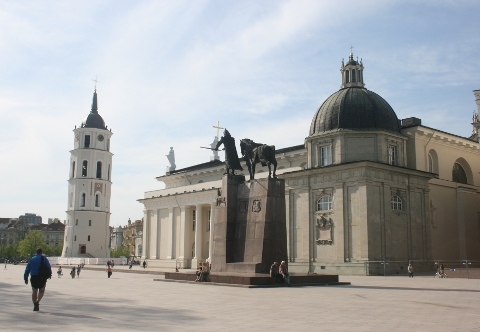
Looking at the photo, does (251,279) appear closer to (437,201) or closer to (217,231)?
(217,231)

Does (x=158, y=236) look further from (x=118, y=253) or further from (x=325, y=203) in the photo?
(x=118, y=253)

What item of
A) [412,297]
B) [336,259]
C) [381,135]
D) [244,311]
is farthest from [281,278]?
[381,135]

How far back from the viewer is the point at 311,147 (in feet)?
175

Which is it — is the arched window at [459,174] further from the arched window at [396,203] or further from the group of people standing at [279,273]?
the group of people standing at [279,273]

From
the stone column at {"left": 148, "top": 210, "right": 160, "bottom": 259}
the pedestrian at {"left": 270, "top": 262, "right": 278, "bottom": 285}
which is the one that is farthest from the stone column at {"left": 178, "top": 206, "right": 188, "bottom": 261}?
the pedestrian at {"left": 270, "top": 262, "right": 278, "bottom": 285}

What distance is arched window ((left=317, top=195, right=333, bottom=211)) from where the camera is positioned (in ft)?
163

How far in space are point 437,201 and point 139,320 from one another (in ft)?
149

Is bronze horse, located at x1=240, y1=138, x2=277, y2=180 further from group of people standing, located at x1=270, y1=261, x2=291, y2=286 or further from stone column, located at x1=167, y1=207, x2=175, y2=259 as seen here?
stone column, located at x1=167, y1=207, x2=175, y2=259

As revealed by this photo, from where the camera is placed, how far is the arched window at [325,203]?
163ft

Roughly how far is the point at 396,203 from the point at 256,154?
76.8ft

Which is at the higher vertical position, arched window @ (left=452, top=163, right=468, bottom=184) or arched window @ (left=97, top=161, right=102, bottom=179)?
arched window @ (left=97, top=161, right=102, bottom=179)

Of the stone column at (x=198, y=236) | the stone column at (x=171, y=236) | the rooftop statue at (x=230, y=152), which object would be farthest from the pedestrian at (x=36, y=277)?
the stone column at (x=171, y=236)

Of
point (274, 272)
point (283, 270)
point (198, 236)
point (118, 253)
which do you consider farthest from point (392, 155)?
point (118, 253)

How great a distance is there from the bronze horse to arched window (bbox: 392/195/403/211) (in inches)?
885
